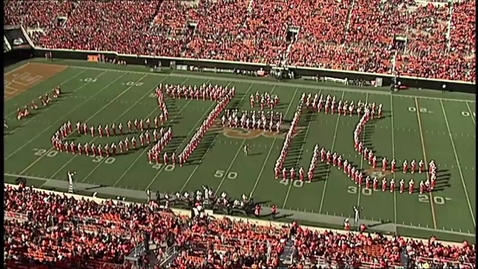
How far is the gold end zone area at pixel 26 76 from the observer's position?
2803 cm

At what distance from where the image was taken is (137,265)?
40.1ft

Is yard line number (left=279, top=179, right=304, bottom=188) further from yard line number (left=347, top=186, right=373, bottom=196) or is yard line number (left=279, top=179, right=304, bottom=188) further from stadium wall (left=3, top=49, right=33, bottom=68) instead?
stadium wall (left=3, top=49, right=33, bottom=68)

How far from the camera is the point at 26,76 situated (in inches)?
1195

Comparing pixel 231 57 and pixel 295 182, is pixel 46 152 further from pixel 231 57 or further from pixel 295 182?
pixel 231 57

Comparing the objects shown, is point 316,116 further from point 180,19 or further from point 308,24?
point 180,19

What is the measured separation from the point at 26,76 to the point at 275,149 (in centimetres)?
1582

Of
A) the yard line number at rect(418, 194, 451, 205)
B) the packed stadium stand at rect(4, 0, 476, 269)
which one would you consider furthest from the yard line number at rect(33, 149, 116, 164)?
the yard line number at rect(418, 194, 451, 205)

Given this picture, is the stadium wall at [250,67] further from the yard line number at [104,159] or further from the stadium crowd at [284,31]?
the yard line number at [104,159]

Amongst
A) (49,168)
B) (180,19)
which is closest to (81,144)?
(49,168)

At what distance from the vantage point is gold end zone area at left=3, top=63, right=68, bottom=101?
28031 mm

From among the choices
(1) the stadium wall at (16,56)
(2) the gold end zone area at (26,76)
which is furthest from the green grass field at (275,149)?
(1) the stadium wall at (16,56)

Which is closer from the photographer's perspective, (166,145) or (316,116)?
(166,145)

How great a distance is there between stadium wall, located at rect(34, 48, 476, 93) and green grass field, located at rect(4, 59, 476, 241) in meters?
0.89

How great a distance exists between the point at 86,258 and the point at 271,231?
451 cm
